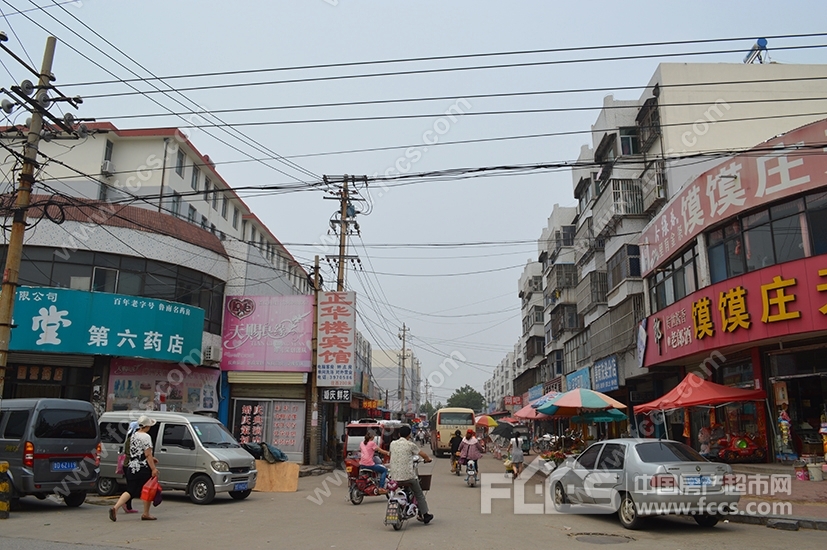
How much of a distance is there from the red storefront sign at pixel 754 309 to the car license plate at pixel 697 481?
716 centimetres

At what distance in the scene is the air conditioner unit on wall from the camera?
82.5ft

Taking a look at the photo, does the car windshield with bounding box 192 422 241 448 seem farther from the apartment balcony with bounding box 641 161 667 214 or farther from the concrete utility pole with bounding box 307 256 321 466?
the apartment balcony with bounding box 641 161 667 214

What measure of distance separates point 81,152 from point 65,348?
15702 mm

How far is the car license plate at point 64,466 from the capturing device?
11914mm

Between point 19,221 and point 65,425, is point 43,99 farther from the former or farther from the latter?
point 65,425

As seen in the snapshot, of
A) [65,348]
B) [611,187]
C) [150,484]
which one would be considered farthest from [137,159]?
[150,484]

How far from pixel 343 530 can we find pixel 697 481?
226 inches

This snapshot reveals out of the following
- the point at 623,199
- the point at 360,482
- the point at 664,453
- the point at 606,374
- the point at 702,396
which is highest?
the point at 623,199

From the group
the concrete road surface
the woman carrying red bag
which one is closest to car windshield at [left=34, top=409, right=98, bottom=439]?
the concrete road surface

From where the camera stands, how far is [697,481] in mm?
10141

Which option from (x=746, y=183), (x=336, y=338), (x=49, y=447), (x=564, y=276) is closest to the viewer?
(x=49, y=447)

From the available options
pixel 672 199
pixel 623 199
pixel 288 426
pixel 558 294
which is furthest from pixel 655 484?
pixel 558 294

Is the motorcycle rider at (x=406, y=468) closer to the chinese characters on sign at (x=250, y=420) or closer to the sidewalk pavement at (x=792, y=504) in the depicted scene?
the sidewalk pavement at (x=792, y=504)

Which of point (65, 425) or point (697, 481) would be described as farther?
point (65, 425)
